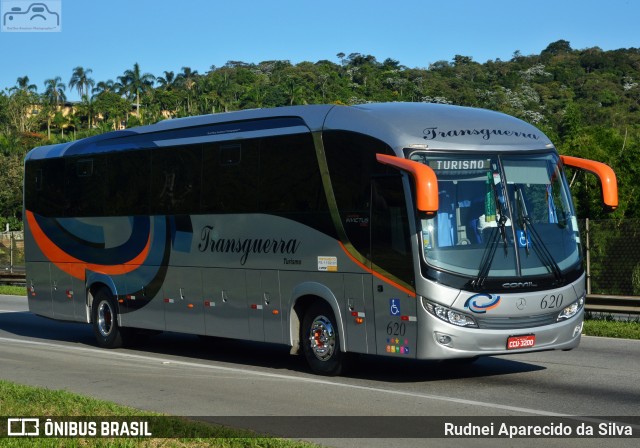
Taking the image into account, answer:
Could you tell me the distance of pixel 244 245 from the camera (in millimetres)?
15477

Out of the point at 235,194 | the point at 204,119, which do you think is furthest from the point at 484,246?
the point at 204,119

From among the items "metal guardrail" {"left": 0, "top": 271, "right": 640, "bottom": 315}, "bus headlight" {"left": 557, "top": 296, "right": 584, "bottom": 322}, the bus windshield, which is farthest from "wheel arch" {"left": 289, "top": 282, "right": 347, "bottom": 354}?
"metal guardrail" {"left": 0, "top": 271, "right": 640, "bottom": 315}

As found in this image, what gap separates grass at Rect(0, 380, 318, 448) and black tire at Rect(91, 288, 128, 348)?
619cm

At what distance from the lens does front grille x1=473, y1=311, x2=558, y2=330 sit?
1255 centimetres

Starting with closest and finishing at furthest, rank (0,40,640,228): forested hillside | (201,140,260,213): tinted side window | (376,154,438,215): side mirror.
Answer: (376,154,438,215): side mirror → (201,140,260,213): tinted side window → (0,40,640,228): forested hillside

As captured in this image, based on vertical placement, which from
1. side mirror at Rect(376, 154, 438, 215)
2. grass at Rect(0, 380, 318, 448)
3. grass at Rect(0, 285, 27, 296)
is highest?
side mirror at Rect(376, 154, 438, 215)

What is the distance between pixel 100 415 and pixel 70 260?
9825mm

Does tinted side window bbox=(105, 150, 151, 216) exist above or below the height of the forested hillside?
below

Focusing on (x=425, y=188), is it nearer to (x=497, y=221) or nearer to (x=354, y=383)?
(x=497, y=221)

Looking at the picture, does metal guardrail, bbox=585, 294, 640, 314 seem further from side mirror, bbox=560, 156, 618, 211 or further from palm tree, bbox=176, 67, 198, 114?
palm tree, bbox=176, 67, 198, 114

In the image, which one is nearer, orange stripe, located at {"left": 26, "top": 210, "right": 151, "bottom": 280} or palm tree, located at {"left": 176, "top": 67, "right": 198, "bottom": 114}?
orange stripe, located at {"left": 26, "top": 210, "right": 151, "bottom": 280}

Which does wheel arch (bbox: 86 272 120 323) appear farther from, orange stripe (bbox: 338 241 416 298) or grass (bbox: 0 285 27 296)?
grass (bbox: 0 285 27 296)

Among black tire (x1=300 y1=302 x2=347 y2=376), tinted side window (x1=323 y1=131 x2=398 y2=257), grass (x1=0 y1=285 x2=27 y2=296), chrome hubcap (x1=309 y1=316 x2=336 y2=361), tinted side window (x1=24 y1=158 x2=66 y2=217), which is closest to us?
tinted side window (x1=323 y1=131 x2=398 y2=257)

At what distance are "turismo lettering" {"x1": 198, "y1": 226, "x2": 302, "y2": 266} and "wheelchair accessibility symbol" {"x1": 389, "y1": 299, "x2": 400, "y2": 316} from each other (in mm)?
1992
